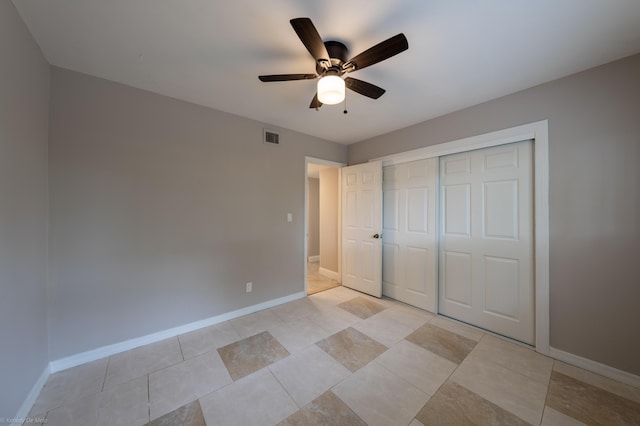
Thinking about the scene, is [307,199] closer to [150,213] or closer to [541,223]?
[150,213]

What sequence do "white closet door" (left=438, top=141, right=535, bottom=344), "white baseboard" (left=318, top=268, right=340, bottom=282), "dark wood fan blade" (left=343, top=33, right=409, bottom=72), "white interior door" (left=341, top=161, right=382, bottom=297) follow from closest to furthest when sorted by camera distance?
"dark wood fan blade" (left=343, top=33, right=409, bottom=72)
"white closet door" (left=438, top=141, right=535, bottom=344)
"white interior door" (left=341, top=161, right=382, bottom=297)
"white baseboard" (left=318, top=268, right=340, bottom=282)

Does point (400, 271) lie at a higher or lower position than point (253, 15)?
lower

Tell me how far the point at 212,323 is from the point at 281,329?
0.84m

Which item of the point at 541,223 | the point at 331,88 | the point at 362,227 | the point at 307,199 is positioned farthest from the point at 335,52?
the point at 362,227

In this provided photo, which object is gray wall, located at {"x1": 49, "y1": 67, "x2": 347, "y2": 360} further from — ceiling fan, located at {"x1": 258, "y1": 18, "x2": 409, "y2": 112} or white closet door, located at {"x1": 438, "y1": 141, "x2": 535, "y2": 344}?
white closet door, located at {"x1": 438, "y1": 141, "x2": 535, "y2": 344}

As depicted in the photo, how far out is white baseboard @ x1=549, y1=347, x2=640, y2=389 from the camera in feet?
5.77

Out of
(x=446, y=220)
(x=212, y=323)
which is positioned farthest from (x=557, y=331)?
(x=212, y=323)

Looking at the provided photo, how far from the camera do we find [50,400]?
1.59 metres

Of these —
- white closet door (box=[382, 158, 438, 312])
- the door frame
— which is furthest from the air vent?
white closet door (box=[382, 158, 438, 312])

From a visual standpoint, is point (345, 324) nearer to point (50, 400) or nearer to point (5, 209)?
point (50, 400)

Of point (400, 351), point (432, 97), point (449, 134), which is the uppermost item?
point (432, 97)

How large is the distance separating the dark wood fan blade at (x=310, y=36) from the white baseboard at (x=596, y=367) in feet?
10.6

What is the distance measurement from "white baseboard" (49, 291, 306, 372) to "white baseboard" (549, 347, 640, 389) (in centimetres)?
306

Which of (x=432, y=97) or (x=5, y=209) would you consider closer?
(x=5, y=209)
